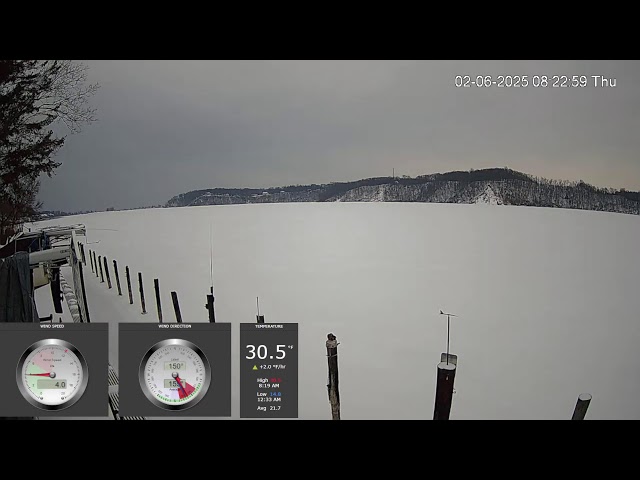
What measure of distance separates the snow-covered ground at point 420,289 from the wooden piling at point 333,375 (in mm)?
22

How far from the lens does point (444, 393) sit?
141 cm

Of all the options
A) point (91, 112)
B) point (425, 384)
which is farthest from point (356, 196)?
point (91, 112)

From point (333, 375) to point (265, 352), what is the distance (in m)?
0.26

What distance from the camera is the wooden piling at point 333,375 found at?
1415mm

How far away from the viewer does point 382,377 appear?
1.46 m

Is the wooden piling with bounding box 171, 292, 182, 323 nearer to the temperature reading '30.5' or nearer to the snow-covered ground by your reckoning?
the snow-covered ground

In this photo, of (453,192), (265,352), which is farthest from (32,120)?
(453,192)

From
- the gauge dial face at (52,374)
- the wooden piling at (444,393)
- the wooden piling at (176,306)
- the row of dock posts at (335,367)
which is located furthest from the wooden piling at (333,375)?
the gauge dial face at (52,374)

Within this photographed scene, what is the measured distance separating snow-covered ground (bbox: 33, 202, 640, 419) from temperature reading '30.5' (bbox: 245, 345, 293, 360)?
0.08 metres

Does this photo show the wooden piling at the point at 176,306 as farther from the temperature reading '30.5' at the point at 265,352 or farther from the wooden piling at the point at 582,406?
the wooden piling at the point at 582,406

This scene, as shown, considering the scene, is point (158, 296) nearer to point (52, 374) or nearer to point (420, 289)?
point (52, 374)

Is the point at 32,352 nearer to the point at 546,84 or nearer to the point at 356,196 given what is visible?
the point at 356,196
